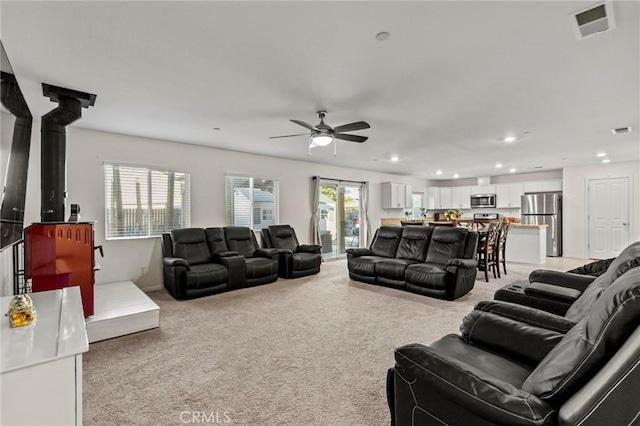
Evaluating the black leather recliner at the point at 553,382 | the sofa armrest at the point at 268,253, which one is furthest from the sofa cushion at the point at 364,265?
the black leather recliner at the point at 553,382

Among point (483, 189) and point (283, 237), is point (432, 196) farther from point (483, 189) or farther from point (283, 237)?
Result: point (283, 237)

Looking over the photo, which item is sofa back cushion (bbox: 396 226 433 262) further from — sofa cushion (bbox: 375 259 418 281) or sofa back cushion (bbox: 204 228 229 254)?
sofa back cushion (bbox: 204 228 229 254)

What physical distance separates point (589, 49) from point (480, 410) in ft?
9.12

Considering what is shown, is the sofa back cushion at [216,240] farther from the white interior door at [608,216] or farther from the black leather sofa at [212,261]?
the white interior door at [608,216]

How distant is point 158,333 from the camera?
3.24 meters

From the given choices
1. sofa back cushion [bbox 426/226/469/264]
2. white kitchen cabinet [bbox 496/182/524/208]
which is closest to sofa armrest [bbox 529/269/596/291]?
sofa back cushion [bbox 426/226/469/264]

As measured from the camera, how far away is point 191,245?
5.16 meters

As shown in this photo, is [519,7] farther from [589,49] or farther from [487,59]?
[589,49]

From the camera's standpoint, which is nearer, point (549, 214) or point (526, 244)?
point (526, 244)

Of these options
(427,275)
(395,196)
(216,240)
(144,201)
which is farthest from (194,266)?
(395,196)

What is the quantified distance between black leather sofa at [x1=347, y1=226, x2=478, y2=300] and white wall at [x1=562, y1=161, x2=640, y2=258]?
557cm

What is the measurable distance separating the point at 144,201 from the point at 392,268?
435 centimetres

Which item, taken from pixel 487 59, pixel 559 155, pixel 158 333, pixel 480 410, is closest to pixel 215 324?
pixel 158 333

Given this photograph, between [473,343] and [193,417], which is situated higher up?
[473,343]
